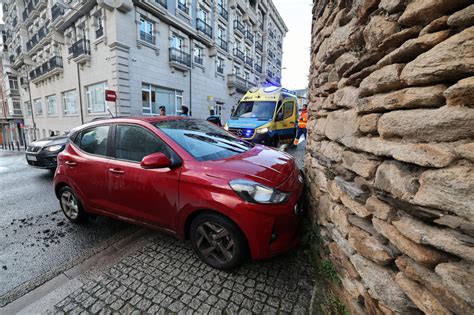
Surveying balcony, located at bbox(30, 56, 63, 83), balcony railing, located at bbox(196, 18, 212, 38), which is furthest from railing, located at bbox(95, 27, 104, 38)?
balcony railing, located at bbox(196, 18, 212, 38)

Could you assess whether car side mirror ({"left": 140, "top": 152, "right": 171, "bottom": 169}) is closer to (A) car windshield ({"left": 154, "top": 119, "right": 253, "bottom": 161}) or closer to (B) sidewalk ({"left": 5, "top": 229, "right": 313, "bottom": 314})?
(A) car windshield ({"left": 154, "top": 119, "right": 253, "bottom": 161})

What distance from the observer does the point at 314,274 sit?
2.37m

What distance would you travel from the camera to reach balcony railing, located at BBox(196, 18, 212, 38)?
56.5 ft

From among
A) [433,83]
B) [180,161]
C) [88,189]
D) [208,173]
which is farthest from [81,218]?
[433,83]

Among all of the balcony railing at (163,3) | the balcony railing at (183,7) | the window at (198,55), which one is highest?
the balcony railing at (183,7)

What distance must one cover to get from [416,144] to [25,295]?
11.6ft

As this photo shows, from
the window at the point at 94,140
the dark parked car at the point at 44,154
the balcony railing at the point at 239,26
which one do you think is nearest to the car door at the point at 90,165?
the window at the point at 94,140

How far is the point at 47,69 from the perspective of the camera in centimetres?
1839

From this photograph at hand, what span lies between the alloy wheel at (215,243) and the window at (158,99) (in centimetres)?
1284

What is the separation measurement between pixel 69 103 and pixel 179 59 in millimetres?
9429

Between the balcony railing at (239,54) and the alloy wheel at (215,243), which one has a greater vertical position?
the balcony railing at (239,54)

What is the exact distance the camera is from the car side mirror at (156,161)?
95.6 inches

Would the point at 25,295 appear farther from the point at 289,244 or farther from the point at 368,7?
the point at 368,7

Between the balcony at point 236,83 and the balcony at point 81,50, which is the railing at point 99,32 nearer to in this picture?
the balcony at point 81,50
